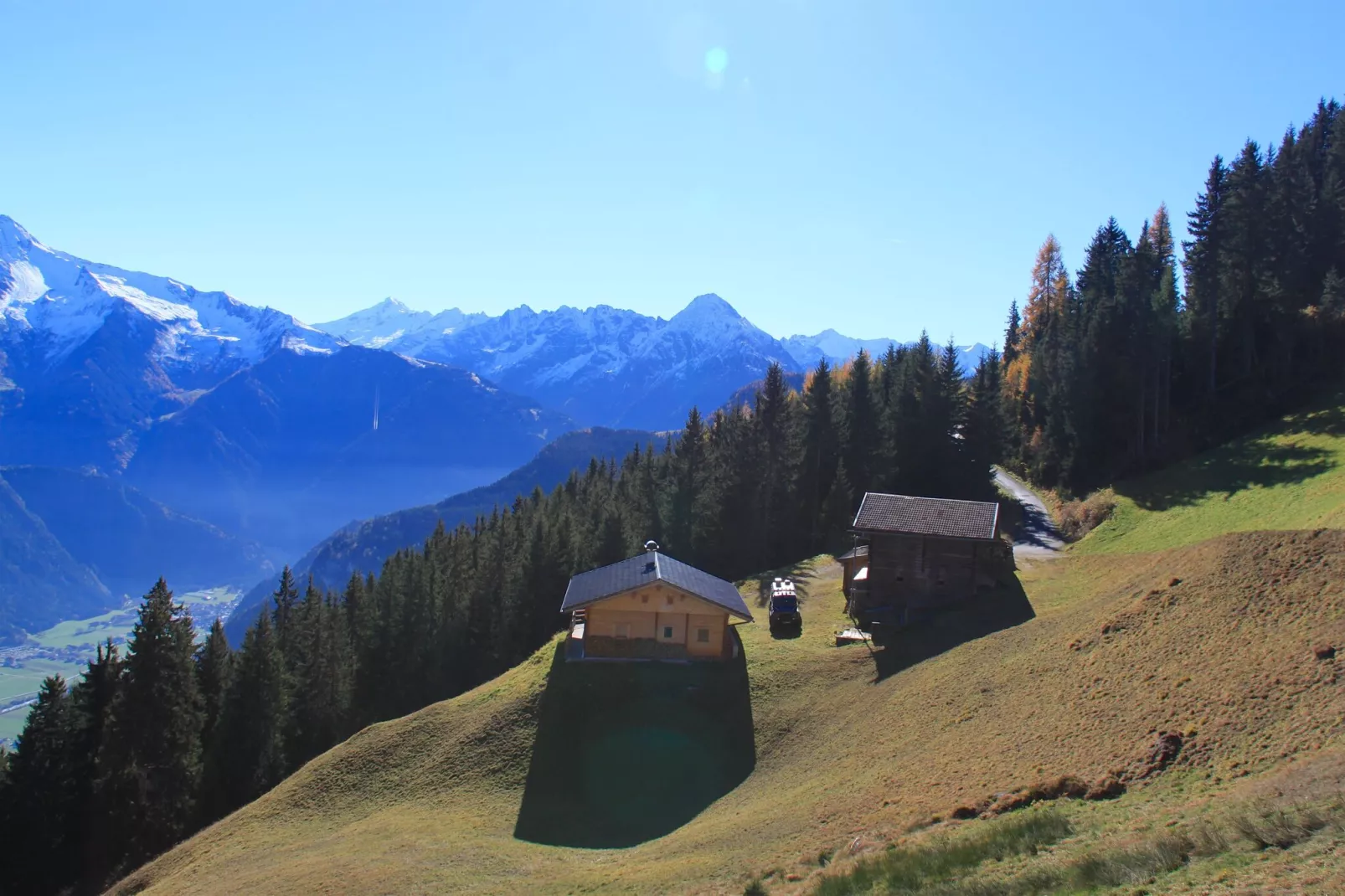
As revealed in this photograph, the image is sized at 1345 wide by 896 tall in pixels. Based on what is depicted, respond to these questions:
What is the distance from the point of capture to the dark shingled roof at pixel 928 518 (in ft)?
147

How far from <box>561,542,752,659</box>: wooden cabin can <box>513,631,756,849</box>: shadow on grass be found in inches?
44.3

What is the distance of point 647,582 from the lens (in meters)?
43.0

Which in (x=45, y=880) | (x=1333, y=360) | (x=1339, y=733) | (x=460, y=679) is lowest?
(x=45, y=880)

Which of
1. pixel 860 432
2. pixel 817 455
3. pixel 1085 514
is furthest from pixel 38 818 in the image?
pixel 1085 514

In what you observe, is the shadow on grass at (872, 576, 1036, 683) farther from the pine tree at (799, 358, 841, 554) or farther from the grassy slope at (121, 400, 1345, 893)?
the pine tree at (799, 358, 841, 554)

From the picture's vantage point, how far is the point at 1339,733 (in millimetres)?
16312

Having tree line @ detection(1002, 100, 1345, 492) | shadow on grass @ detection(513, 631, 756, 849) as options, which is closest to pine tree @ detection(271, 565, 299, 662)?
shadow on grass @ detection(513, 631, 756, 849)

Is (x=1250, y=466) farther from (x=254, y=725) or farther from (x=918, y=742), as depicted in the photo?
(x=254, y=725)

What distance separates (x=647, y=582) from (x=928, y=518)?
1719 centimetres

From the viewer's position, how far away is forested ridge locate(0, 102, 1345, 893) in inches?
1812

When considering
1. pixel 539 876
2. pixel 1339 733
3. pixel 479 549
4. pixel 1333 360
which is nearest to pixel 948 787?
pixel 1339 733

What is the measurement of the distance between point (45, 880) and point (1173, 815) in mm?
57931

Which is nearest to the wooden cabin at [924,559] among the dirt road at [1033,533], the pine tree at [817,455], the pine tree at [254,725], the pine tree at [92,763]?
the dirt road at [1033,533]

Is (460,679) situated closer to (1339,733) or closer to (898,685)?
(898,685)
